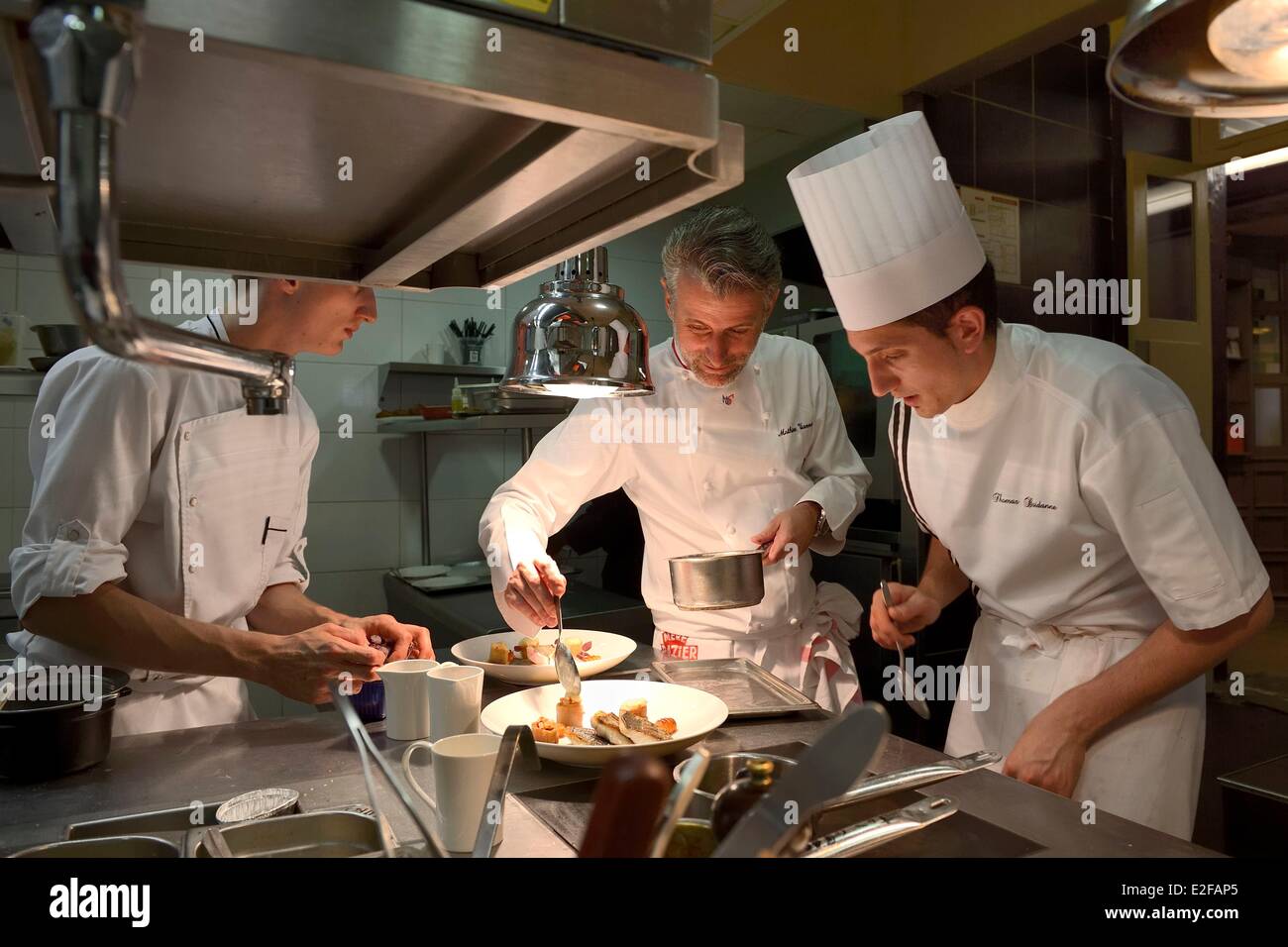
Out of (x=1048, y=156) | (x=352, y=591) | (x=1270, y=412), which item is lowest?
(x=352, y=591)

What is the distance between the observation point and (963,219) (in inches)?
65.9

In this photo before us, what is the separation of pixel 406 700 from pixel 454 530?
2.98 metres

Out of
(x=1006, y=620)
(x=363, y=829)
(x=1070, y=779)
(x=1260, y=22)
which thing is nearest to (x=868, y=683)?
(x=1006, y=620)

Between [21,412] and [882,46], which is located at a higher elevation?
[882,46]

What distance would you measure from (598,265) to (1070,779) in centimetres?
115

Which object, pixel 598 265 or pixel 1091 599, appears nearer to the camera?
pixel 598 265

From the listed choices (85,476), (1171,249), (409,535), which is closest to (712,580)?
A: (85,476)

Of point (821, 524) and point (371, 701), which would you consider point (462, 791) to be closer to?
point (371, 701)

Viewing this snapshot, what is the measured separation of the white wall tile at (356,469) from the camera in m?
4.02

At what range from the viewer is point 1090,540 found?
1.56m

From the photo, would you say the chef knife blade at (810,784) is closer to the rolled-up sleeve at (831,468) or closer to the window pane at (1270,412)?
the rolled-up sleeve at (831,468)

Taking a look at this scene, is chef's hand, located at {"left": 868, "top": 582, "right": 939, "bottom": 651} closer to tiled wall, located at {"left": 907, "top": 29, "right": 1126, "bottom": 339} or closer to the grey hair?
the grey hair

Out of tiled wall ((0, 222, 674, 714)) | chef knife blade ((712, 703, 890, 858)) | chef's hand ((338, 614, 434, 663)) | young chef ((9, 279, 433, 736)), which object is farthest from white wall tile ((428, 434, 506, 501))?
chef knife blade ((712, 703, 890, 858))
